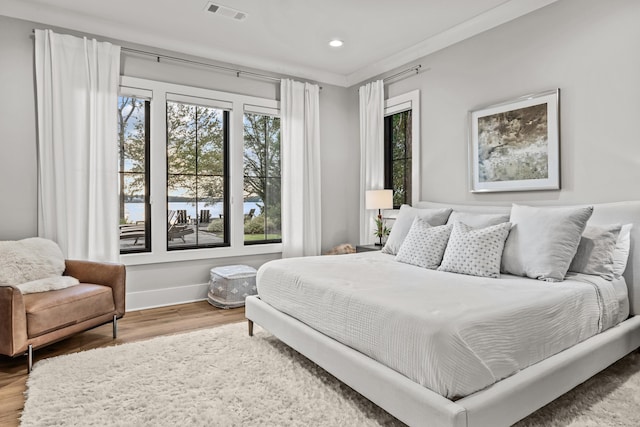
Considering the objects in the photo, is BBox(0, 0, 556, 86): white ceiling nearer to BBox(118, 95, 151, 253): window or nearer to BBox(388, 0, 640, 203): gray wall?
BBox(388, 0, 640, 203): gray wall

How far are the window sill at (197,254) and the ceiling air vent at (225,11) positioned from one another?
2278 mm

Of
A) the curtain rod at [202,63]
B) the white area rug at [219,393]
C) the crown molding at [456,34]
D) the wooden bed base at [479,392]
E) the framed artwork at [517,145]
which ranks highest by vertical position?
the crown molding at [456,34]

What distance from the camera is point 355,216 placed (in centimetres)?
514

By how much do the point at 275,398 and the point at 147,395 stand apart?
0.69 meters

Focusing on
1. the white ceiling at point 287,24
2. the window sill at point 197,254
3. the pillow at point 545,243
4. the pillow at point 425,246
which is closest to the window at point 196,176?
the window sill at point 197,254

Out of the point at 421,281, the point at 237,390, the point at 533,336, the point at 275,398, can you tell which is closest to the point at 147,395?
the point at 237,390

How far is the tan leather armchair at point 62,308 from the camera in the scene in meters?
2.35

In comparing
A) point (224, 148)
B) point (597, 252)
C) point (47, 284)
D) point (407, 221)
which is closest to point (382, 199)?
point (407, 221)

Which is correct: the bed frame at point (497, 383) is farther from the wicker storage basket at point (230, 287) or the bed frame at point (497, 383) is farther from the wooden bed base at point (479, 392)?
the wicker storage basket at point (230, 287)

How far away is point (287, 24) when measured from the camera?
11.9 feet

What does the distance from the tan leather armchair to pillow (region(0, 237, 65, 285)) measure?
14 centimetres

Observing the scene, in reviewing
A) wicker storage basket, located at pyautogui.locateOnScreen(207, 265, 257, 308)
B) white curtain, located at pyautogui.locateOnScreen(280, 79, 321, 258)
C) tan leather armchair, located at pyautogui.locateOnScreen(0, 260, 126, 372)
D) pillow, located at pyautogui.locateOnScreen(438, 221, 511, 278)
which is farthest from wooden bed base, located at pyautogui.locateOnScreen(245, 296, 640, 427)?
white curtain, located at pyautogui.locateOnScreen(280, 79, 321, 258)

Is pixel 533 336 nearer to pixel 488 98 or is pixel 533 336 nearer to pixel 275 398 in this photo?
pixel 275 398

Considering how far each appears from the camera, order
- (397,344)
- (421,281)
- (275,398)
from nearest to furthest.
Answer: (397,344) → (275,398) → (421,281)
